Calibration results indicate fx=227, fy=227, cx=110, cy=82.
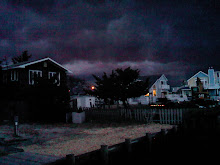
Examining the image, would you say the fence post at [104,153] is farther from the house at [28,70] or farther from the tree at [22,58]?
the tree at [22,58]

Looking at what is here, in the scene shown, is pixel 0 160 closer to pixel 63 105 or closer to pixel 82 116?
pixel 82 116

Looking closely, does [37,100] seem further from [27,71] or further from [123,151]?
[123,151]

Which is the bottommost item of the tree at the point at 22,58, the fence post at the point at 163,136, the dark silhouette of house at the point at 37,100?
the fence post at the point at 163,136

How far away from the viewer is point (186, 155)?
915 centimetres

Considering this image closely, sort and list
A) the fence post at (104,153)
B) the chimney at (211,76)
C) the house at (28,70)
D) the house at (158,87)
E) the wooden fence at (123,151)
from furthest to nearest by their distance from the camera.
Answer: the house at (158,87), the chimney at (211,76), the house at (28,70), the fence post at (104,153), the wooden fence at (123,151)

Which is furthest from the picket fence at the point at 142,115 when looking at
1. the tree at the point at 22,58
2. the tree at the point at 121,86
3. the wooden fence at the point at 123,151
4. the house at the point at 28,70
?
the tree at the point at 22,58

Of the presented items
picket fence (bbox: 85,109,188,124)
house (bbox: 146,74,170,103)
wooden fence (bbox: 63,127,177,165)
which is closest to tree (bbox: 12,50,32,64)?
house (bbox: 146,74,170,103)

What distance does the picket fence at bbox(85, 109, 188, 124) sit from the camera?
17797 millimetres

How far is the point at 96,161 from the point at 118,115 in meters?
13.4

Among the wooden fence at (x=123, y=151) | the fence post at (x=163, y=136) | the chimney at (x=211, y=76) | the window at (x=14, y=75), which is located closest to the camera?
the wooden fence at (x=123, y=151)

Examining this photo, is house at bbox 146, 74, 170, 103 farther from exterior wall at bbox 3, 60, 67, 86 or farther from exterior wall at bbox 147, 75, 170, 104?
exterior wall at bbox 3, 60, 67, 86

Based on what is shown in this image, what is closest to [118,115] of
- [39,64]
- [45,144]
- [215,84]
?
[45,144]

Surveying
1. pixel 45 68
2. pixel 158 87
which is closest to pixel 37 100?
pixel 45 68

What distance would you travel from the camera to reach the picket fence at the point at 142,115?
1780 cm
